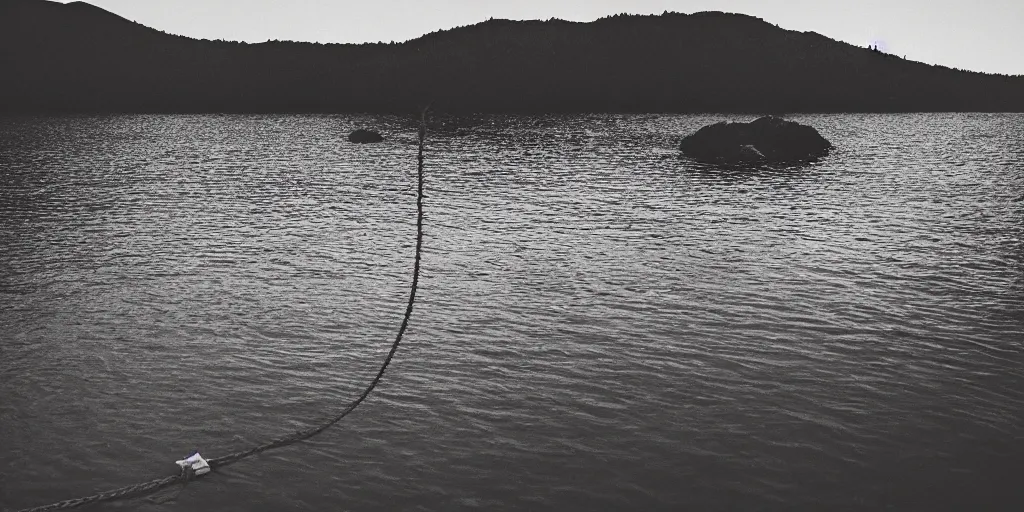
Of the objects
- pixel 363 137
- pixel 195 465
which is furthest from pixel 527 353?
pixel 363 137

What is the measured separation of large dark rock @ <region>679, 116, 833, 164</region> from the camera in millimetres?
109250

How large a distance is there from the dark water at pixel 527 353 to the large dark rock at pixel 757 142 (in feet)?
131

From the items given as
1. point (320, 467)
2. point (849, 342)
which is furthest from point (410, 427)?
point (849, 342)

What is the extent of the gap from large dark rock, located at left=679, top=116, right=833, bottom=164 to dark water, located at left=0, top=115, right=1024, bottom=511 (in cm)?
3980

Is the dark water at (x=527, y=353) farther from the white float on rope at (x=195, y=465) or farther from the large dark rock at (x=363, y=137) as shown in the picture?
the large dark rock at (x=363, y=137)

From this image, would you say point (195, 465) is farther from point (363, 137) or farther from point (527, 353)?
point (363, 137)

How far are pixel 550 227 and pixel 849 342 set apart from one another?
2975 cm

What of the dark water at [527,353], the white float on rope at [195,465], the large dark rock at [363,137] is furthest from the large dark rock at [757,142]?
the white float on rope at [195,465]

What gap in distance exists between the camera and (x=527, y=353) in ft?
99.2

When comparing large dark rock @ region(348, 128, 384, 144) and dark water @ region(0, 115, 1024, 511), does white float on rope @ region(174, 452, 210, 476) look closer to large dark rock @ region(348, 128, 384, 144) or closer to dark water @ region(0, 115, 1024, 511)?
dark water @ region(0, 115, 1024, 511)

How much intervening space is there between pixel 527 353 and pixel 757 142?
3544 inches

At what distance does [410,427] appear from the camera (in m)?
23.8

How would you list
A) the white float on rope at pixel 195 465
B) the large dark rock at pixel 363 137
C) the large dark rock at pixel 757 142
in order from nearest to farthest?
the white float on rope at pixel 195 465
the large dark rock at pixel 757 142
the large dark rock at pixel 363 137

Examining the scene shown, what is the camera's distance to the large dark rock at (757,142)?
109250 millimetres
